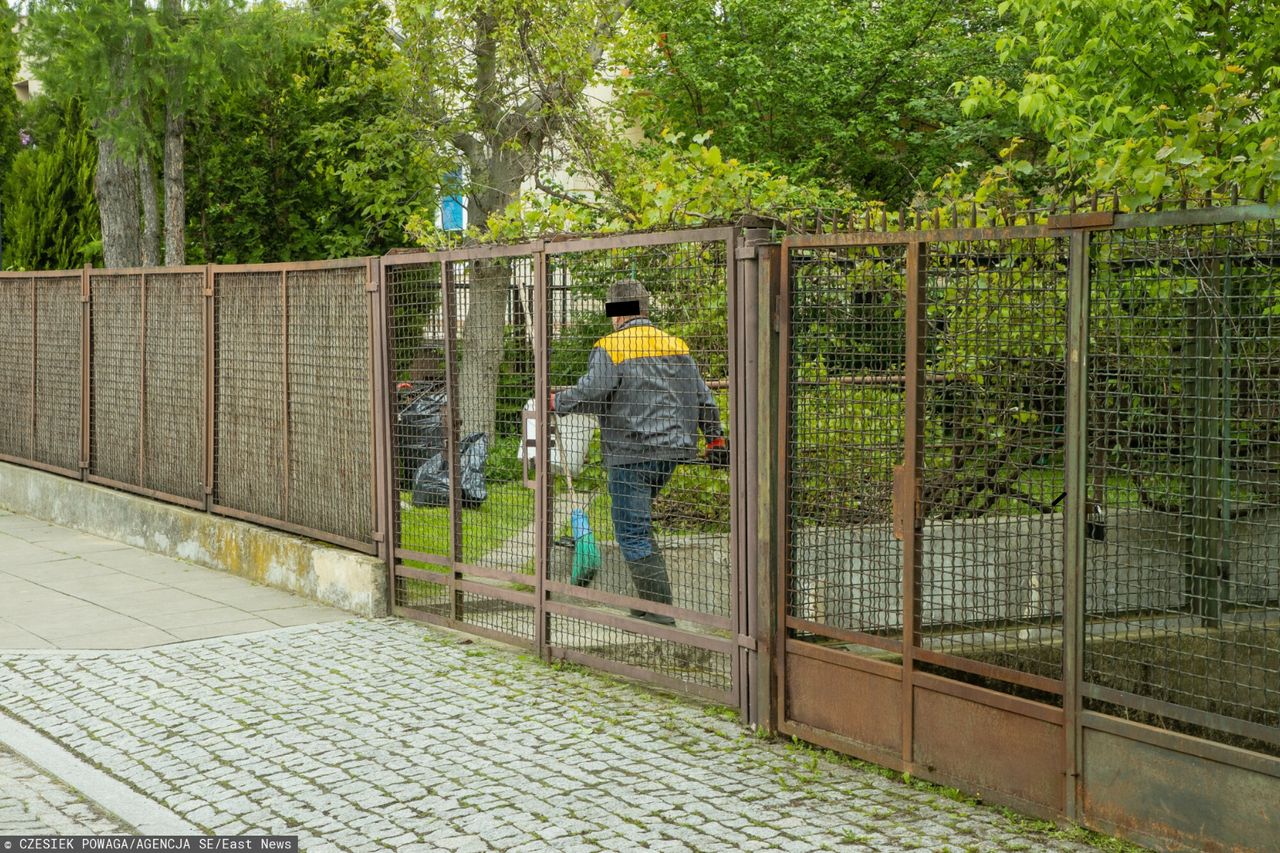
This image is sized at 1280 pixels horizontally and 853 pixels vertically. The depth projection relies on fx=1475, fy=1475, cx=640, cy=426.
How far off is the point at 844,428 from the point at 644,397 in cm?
138

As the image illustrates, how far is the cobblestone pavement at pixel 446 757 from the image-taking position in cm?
517

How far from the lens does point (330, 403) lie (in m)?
9.66

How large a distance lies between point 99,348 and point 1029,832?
10.4 m

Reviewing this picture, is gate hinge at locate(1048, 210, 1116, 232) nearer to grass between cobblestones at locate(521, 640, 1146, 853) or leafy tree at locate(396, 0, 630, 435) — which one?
grass between cobblestones at locate(521, 640, 1146, 853)

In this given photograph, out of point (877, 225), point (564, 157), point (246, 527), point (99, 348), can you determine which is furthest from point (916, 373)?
point (564, 157)

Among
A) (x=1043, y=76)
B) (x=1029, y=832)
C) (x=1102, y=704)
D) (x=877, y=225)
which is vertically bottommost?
(x=1029, y=832)

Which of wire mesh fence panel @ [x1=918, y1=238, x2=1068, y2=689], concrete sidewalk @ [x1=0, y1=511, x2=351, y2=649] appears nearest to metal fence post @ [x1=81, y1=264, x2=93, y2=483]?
concrete sidewalk @ [x1=0, y1=511, x2=351, y2=649]

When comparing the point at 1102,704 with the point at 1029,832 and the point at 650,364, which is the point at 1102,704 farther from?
the point at 650,364

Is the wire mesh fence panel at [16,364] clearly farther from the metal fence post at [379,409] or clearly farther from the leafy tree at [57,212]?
the leafy tree at [57,212]

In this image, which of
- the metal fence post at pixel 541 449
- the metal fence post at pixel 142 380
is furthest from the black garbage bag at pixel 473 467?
the metal fence post at pixel 142 380

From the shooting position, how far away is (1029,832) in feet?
16.8

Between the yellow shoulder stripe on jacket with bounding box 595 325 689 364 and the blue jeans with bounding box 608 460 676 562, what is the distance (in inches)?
20.5

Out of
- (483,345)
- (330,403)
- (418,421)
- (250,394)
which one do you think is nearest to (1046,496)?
(483,345)

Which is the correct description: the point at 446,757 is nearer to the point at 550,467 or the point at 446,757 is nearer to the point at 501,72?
the point at 550,467
